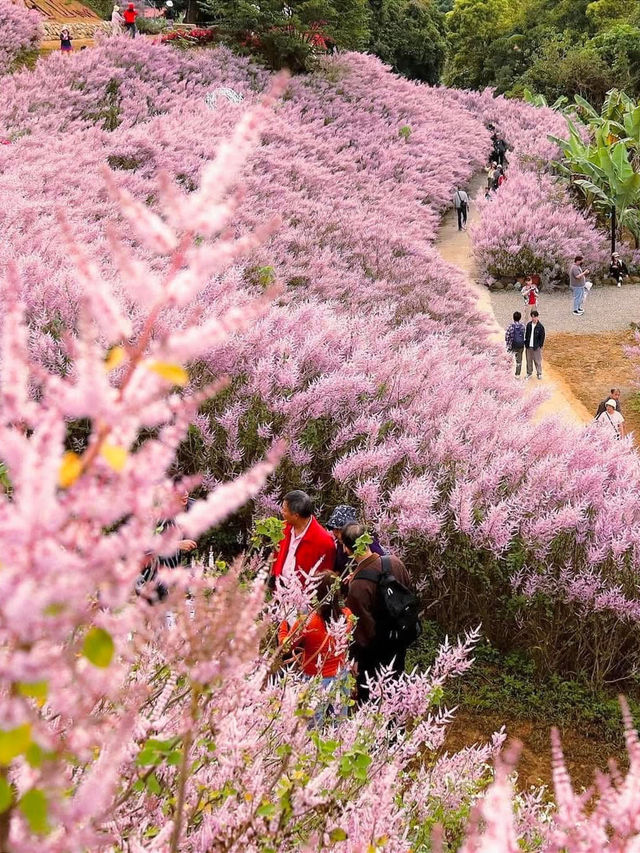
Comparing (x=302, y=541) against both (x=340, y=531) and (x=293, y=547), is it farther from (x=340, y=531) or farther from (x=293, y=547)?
(x=340, y=531)

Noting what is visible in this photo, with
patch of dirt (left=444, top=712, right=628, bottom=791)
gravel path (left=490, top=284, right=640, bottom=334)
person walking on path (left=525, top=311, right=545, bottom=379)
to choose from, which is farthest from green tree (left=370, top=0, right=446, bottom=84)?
patch of dirt (left=444, top=712, right=628, bottom=791)

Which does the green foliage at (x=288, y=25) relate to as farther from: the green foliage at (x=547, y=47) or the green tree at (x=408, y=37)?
the green foliage at (x=547, y=47)

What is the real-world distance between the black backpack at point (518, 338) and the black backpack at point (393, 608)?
904 cm

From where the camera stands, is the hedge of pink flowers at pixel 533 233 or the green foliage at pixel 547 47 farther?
the green foliage at pixel 547 47

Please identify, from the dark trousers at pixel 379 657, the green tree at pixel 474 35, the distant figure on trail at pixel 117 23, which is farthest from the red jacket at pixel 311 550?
the green tree at pixel 474 35

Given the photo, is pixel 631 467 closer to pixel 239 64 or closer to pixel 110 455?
pixel 110 455

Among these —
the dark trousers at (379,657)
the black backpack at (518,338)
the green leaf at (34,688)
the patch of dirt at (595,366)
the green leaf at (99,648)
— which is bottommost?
the patch of dirt at (595,366)

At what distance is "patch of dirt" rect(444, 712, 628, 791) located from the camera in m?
5.13

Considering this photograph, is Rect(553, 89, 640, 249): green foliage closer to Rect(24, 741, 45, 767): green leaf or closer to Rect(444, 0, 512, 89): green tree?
Rect(24, 741, 45, 767): green leaf

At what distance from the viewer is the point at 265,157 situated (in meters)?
17.1

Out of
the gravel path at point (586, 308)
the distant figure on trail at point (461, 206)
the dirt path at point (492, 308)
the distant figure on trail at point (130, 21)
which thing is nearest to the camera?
the dirt path at point (492, 308)

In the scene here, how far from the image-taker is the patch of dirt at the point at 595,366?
1238 centimetres

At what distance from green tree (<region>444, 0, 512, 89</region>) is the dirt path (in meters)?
17.6

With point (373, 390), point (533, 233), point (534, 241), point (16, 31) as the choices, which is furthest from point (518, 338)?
point (16, 31)
